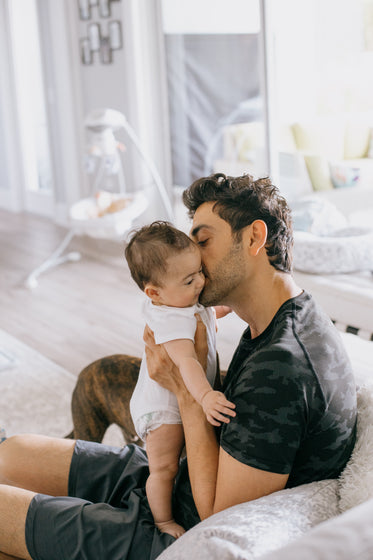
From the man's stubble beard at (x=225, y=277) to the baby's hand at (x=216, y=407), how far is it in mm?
235

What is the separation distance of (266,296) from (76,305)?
296cm

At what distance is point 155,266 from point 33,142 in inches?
236

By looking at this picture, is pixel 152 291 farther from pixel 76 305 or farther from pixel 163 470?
pixel 76 305

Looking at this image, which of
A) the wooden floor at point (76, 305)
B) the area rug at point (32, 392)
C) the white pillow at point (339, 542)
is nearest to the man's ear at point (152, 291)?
the white pillow at point (339, 542)

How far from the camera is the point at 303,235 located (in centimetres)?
287

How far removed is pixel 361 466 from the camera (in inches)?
44.7

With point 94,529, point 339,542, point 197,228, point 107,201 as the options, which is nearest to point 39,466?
point 94,529

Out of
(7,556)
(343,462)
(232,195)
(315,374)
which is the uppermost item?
(232,195)

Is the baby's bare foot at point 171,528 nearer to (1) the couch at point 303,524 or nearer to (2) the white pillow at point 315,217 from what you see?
(1) the couch at point 303,524

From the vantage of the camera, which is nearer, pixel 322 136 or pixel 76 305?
pixel 322 136

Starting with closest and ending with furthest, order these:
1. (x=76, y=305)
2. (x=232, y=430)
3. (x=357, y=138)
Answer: (x=232, y=430) < (x=357, y=138) < (x=76, y=305)

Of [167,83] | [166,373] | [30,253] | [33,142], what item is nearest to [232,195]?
[166,373]

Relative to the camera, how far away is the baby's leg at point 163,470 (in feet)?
4.25

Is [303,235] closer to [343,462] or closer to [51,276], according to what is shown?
[343,462]
